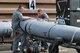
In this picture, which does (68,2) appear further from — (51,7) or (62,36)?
(51,7)

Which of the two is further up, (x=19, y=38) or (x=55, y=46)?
(x=55, y=46)

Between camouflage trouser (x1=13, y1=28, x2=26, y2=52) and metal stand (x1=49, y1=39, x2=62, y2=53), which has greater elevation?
metal stand (x1=49, y1=39, x2=62, y2=53)

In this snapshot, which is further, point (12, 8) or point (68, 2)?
point (12, 8)

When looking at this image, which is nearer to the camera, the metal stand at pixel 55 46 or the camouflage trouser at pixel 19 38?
the metal stand at pixel 55 46

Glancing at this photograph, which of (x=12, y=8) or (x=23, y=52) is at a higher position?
(x=12, y=8)

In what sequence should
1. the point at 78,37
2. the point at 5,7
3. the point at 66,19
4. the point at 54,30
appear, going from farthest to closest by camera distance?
the point at 5,7 → the point at 66,19 → the point at 54,30 → the point at 78,37

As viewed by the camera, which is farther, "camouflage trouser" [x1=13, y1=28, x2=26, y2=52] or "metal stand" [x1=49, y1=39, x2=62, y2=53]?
"camouflage trouser" [x1=13, y1=28, x2=26, y2=52]

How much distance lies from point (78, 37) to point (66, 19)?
2948 mm

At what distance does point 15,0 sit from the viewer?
663 inches

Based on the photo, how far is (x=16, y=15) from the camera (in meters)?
12.3

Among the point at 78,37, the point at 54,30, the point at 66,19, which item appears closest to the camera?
the point at 78,37

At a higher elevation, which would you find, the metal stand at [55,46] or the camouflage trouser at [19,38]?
the metal stand at [55,46]

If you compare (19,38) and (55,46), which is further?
(19,38)

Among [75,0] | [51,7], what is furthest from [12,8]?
[75,0]
